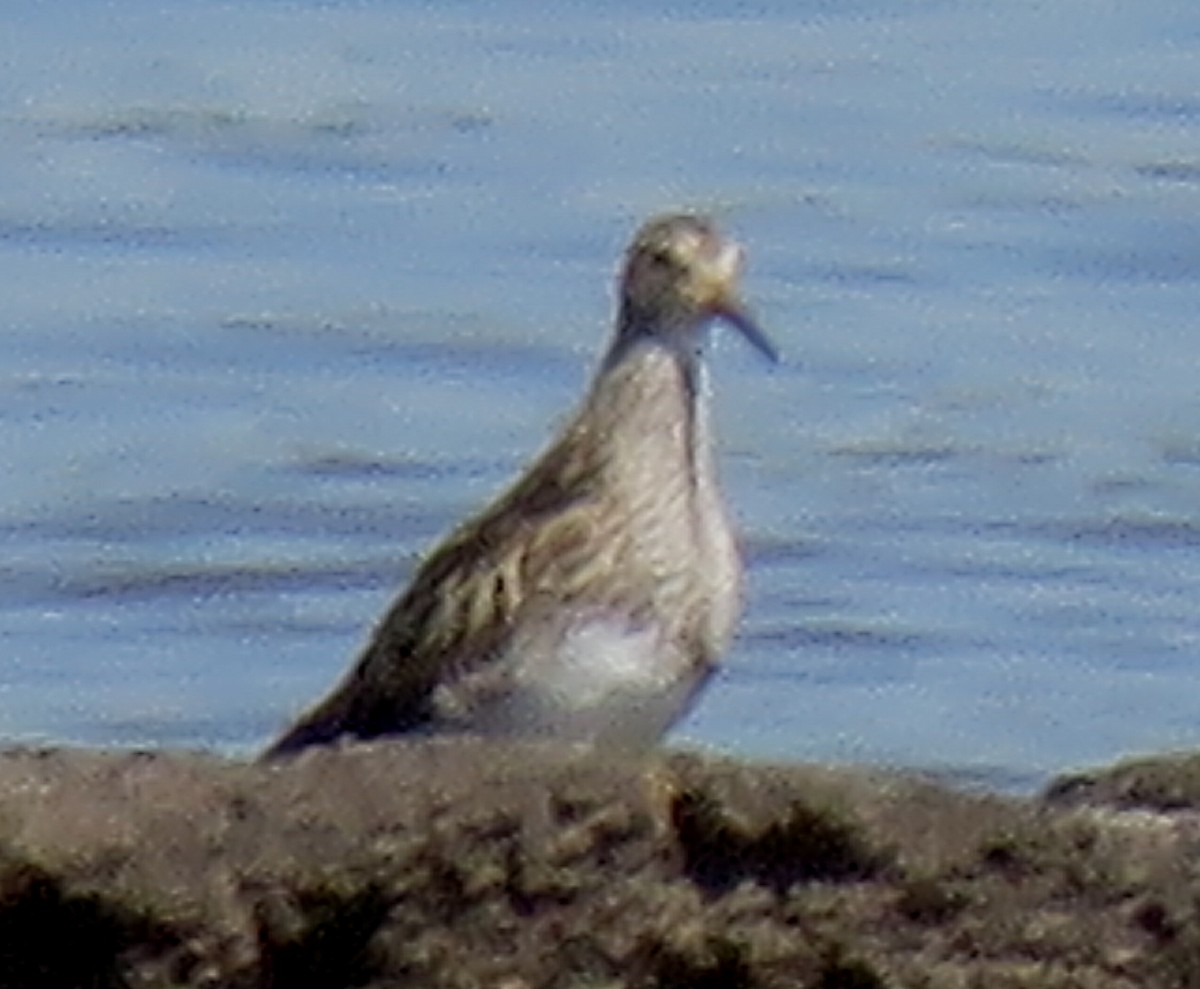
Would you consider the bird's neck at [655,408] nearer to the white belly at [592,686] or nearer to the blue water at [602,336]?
the white belly at [592,686]

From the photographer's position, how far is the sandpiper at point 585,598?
7.96m

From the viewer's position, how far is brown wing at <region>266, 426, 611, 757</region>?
8.07 metres

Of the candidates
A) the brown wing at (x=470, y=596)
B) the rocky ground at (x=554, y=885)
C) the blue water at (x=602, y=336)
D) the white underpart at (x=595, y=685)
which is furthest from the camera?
the blue water at (x=602, y=336)

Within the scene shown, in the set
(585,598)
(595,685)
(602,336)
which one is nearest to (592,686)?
(595,685)

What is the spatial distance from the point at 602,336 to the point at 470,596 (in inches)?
205

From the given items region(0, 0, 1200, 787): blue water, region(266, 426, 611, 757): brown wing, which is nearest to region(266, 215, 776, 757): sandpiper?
region(266, 426, 611, 757): brown wing

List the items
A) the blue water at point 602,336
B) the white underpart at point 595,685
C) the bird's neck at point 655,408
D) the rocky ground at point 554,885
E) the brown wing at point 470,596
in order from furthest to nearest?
the blue water at point 602,336 → the bird's neck at point 655,408 → the brown wing at point 470,596 → the white underpart at point 595,685 → the rocky ground at point 554,885

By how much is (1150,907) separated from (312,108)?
403 inches

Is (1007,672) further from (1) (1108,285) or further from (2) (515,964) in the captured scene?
(2) (515,964)

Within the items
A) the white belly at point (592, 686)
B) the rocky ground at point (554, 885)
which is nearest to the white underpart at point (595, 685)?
the white belly at point (592, 686)

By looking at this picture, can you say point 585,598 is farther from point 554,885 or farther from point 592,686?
point 554,885

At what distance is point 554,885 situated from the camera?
18.9ft

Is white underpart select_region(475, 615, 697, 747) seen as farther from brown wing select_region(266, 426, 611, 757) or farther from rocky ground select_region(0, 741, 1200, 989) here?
rocky ground select_region(0, 741, 1200, 989)

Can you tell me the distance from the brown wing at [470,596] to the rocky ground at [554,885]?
1986 mm
